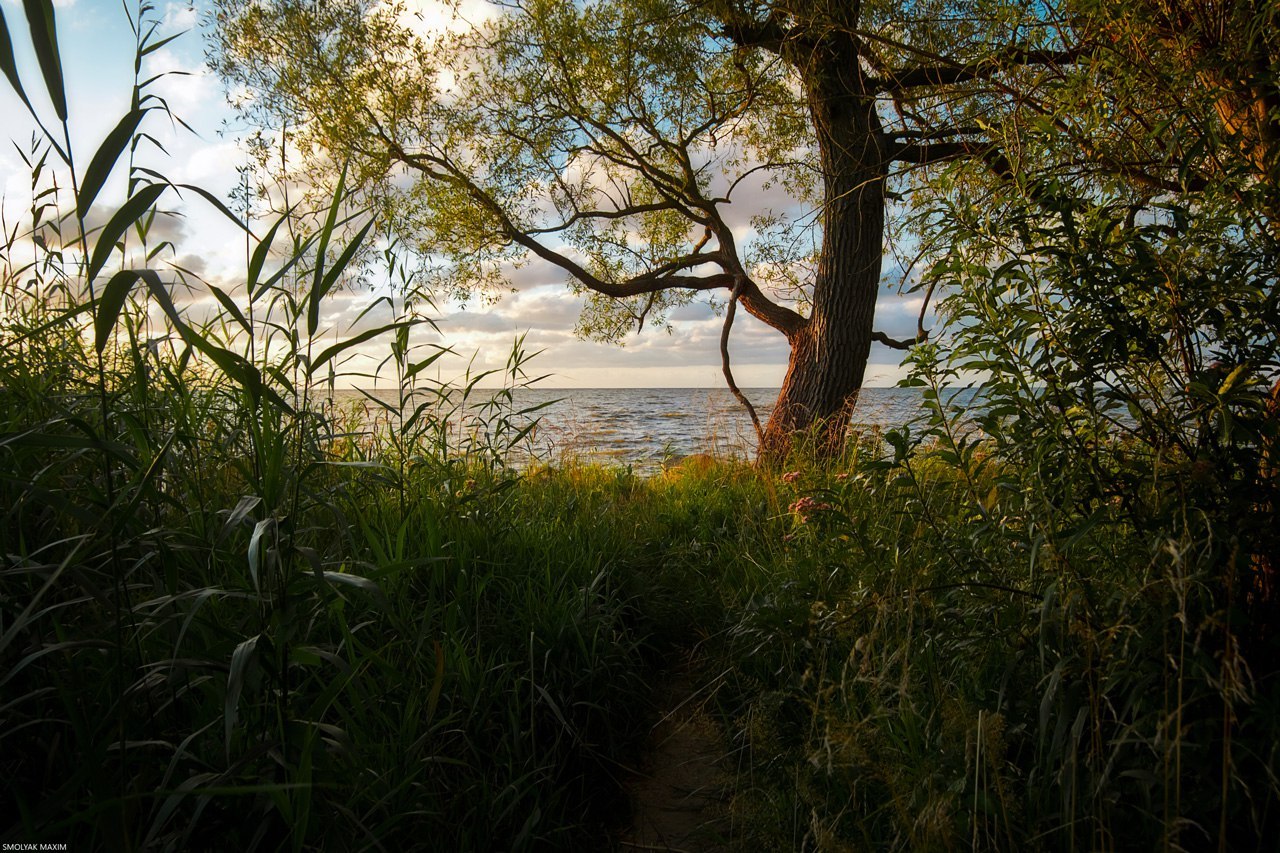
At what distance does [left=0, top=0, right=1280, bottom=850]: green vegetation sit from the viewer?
4.52 feet

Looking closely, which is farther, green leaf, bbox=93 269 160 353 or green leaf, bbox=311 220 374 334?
green leaf, bbox=311 220 374 334

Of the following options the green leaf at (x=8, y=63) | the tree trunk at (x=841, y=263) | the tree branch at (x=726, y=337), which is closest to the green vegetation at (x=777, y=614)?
the green leaf at (x=8, y=63)

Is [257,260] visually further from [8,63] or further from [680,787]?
[680,787]

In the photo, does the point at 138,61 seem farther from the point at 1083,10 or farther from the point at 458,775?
the point at 1083,10

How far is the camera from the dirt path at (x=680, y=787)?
85.6 inches

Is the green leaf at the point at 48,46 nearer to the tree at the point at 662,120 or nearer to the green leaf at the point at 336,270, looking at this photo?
the green leaf at the point at 336,270

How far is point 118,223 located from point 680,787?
7.67ft

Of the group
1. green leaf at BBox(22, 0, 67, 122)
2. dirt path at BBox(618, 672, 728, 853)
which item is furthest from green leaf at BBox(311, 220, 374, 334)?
dirt path at BBox(618, 672, 728, 853)

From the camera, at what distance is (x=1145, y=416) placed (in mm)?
1785

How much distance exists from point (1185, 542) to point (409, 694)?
1931mm

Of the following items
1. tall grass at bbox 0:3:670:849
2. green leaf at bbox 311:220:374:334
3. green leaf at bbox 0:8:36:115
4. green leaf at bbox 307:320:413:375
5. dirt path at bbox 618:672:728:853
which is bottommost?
dirt path at bbox 618:672:728:853

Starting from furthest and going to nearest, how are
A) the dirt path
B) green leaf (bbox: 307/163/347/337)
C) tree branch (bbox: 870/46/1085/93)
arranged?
tree branch (bbox: 870/46/1085/93) < the dirt path < green leaf (bbox: 307/163/347/337)

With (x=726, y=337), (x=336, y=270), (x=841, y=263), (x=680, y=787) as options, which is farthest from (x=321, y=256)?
(x=726, y=337)

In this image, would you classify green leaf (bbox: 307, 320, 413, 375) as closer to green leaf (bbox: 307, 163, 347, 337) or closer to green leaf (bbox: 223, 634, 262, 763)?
green leaf (bbox: 307, 163, 347, 337)
